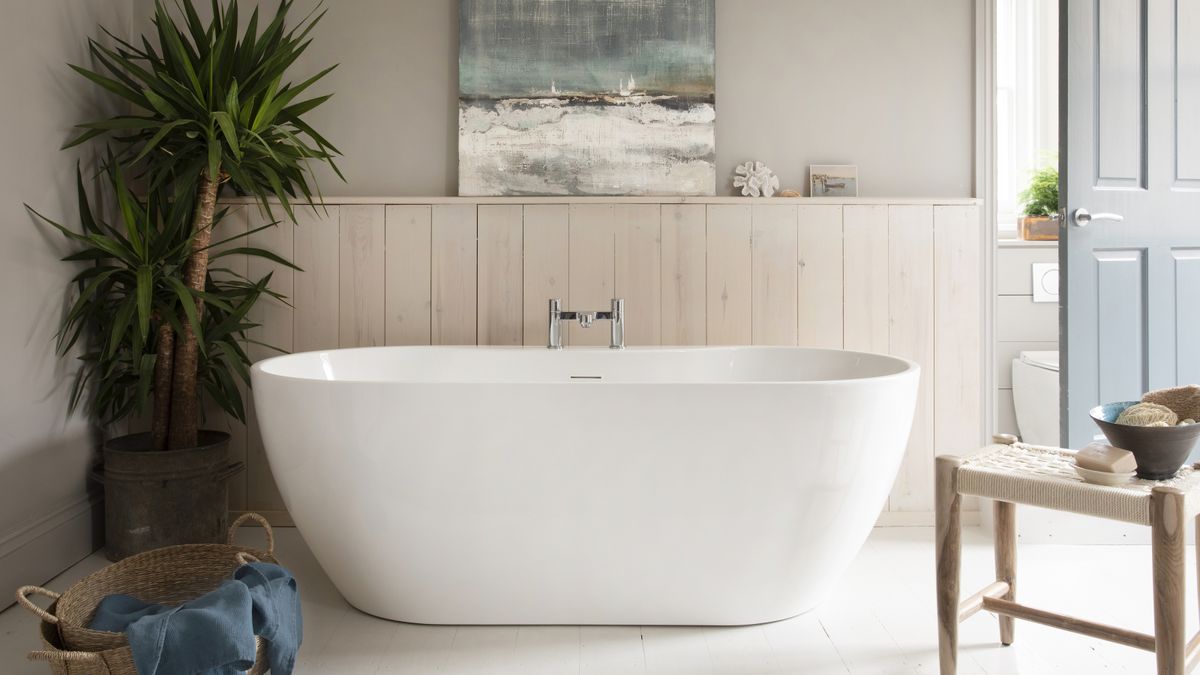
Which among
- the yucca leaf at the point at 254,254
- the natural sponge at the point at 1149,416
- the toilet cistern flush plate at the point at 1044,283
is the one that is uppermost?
the yucca leaf at the point at 254,254

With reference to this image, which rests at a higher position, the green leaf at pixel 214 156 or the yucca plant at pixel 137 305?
the green leaf at pixel 214 156

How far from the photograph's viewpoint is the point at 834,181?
2824 mm

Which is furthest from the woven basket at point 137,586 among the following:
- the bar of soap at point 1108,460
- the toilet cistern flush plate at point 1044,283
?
the toilet cistern flush plate at point 1044,283

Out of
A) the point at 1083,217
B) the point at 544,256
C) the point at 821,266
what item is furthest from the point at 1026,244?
the point at 544,256

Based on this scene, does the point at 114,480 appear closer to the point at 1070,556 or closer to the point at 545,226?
the point at 545,226

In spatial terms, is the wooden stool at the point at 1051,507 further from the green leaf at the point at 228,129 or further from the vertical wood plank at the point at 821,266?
the green leaf at the point at 228,129

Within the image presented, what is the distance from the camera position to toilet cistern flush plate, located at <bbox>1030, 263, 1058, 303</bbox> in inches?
126

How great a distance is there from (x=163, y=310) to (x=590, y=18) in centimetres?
166

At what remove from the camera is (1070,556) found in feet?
7.95

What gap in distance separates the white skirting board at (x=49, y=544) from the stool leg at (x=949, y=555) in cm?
224

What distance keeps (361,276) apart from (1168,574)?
92.1 inches

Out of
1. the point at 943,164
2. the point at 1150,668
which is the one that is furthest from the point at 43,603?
the point at 943,164

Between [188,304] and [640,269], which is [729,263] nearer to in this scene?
[640,269]

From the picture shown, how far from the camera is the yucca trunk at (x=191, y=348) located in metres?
2.44
